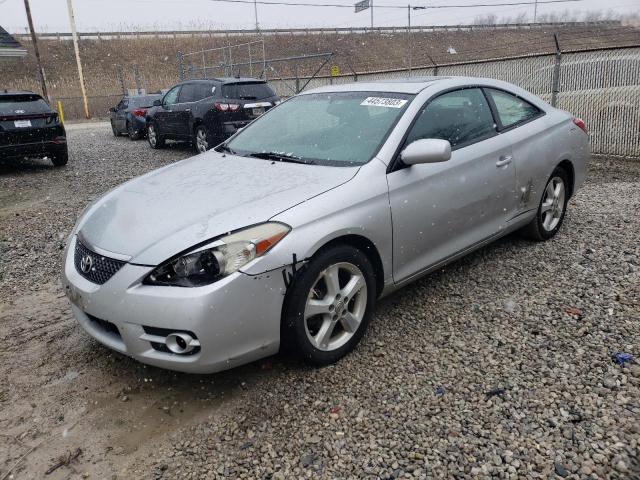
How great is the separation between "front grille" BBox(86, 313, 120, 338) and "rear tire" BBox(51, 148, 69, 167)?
8.74 meters

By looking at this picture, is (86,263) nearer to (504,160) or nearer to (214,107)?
(504,160)

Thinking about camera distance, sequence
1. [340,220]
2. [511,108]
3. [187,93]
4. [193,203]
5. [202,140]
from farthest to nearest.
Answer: [187,93] → [202,140] → [511,108] → [193,203] → [340,220]

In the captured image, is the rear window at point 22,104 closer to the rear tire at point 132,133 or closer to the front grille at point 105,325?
the rear tire at point 132,133

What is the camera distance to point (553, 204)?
469cm

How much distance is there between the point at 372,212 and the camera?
297 cm

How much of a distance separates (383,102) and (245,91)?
7.83 metres

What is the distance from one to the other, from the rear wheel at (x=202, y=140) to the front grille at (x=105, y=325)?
848cm

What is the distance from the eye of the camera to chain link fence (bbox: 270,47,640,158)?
873 centimetres

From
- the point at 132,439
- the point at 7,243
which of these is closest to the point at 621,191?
the point at 132,439

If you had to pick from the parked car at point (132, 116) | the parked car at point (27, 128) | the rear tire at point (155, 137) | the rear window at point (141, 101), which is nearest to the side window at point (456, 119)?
the parked car at point (27, 128)

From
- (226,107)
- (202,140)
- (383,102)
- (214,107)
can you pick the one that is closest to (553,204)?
(383,102)

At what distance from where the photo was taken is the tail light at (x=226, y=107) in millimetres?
10539

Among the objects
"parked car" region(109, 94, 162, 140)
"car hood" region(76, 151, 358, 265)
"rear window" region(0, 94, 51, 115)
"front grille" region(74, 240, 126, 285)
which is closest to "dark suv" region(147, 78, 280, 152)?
"rear window" region(0, 94, 51, 115)

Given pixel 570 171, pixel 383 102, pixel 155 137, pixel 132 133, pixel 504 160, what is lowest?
pixel 132 133
